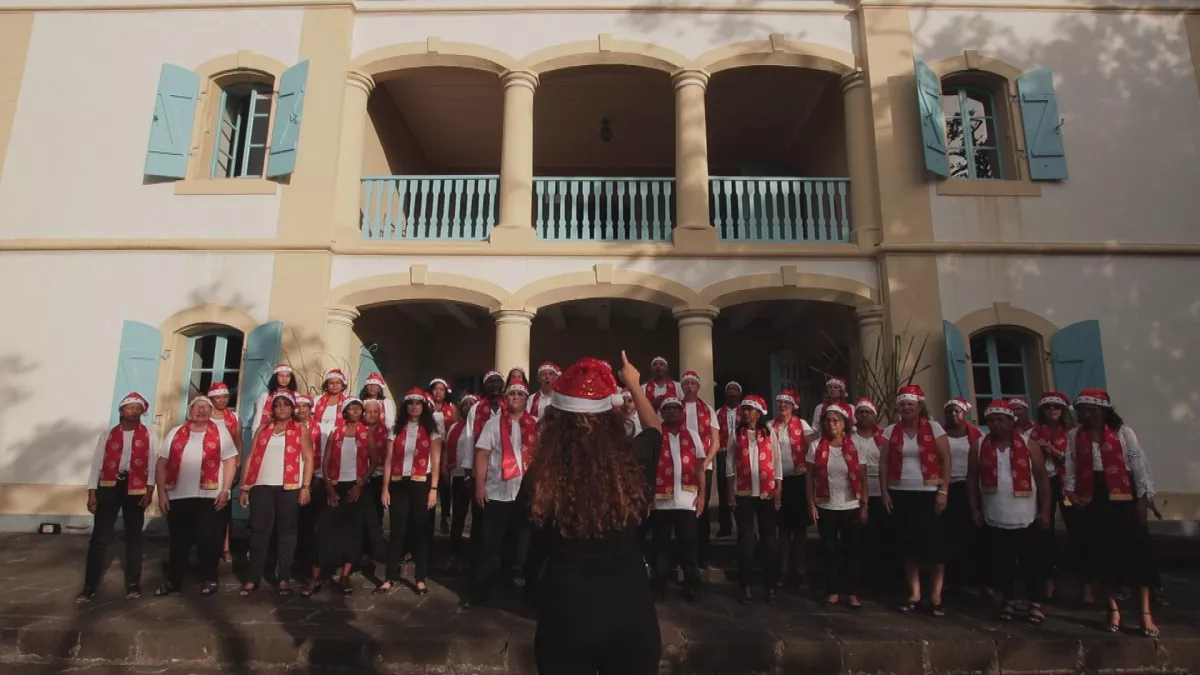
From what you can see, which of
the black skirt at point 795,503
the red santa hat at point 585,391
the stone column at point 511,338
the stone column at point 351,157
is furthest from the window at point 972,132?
the red santa hat at point 585,391

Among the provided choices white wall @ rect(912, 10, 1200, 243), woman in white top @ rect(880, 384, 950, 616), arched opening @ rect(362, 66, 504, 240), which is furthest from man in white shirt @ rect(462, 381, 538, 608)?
white wall @ rect(912, 10, 1200, 243)

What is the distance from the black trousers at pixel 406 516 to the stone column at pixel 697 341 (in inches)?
145

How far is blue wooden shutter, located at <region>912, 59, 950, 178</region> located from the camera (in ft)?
27.1

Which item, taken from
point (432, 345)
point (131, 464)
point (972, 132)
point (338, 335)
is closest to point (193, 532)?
point (131, 464)

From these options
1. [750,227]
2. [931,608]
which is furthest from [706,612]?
[750,227]

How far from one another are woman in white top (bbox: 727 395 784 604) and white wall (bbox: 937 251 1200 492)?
4.09 metres

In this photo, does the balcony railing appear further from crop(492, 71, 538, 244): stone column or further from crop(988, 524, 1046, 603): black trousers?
crop(988, 524, 1046, 603): black trousers

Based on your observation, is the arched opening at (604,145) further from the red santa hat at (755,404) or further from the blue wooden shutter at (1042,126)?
the blue wooden shutter at (1042,126)

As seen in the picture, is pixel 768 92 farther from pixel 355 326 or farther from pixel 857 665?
pixel 857 665

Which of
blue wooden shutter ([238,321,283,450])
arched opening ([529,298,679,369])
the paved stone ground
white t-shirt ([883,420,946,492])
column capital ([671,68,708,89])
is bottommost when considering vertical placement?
the paved stone ground

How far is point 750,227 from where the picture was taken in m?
8.73

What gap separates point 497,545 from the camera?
4992mm

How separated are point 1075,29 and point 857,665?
874cm

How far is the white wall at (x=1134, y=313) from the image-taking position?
780 cm
